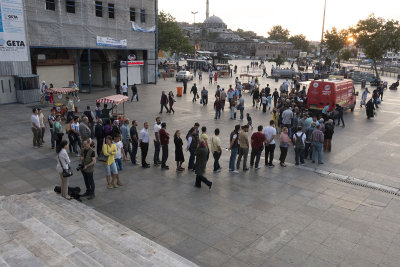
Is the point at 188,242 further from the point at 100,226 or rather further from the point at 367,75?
the point at 367,75

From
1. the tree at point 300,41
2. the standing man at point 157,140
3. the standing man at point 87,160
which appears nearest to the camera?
the standing man at point 87,160

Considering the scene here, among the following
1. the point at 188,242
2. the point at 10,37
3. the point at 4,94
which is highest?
the point at 10,37

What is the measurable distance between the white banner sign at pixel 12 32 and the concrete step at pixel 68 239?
17.3m

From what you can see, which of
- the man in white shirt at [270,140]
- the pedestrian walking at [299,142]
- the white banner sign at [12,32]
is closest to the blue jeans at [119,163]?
the man in white shirt at [270,140]

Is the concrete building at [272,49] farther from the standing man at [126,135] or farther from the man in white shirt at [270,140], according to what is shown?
the standing man at [126,135]

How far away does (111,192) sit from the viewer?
29.5ft

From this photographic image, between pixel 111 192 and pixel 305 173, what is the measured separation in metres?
6.20

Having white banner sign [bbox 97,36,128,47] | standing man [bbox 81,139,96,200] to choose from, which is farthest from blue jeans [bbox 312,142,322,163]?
white banner sign [bbox 97,36,128,47]

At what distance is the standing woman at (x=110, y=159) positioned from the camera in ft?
28.5

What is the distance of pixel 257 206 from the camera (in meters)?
8.33

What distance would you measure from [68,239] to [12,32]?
20.3 meters

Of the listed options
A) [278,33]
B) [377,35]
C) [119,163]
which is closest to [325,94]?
[119,163]

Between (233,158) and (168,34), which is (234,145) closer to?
(233,158)

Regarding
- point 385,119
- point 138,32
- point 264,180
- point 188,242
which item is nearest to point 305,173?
point 264,180
